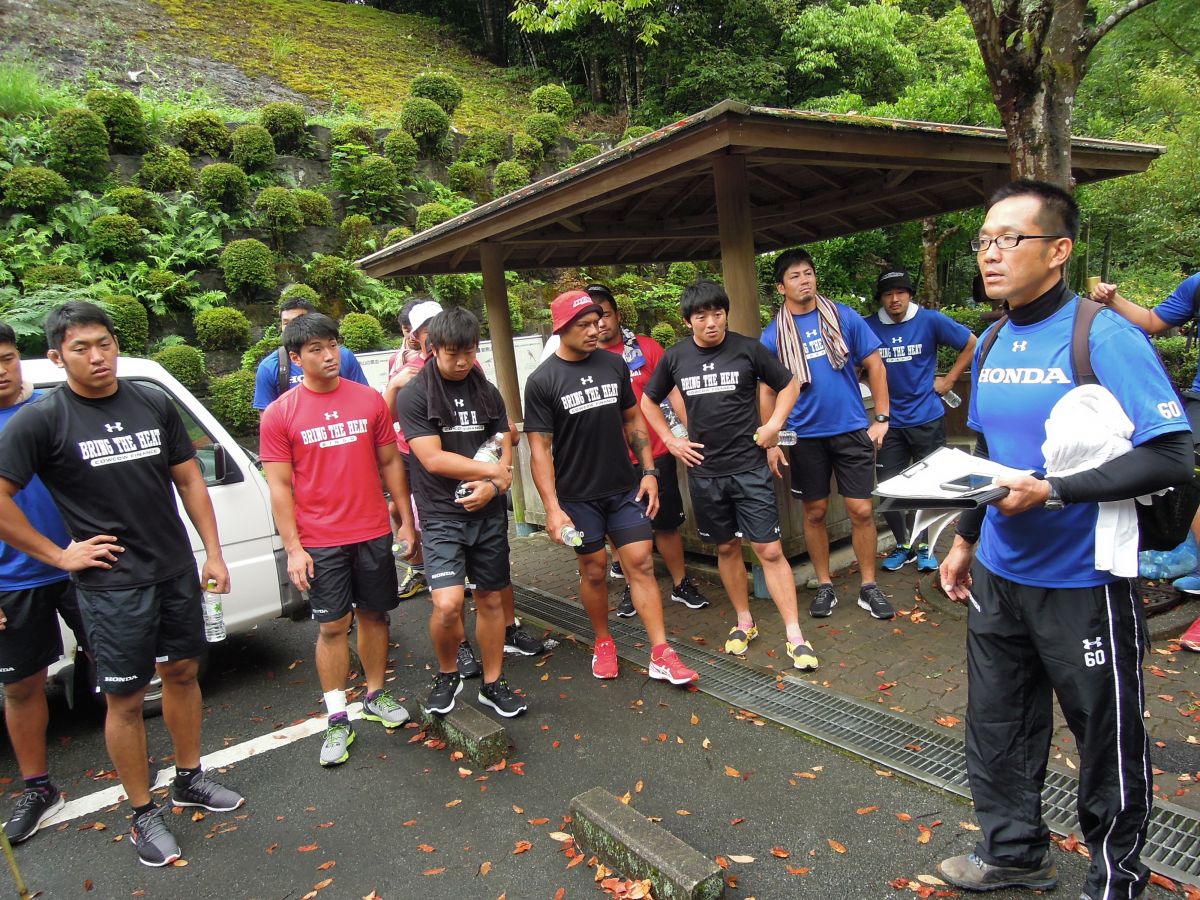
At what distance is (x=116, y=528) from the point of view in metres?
3.10

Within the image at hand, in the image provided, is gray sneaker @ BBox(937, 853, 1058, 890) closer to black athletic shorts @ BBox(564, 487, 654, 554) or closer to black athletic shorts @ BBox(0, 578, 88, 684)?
black athletic shorts @ BBox(564, 487, 654, 554)

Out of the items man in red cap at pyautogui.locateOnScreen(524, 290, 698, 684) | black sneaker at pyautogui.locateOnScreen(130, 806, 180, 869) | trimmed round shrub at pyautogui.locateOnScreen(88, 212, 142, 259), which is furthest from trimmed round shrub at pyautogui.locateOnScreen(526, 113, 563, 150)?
black sneaker at pyautogui.locateOnScreen(130, 806, 180, 869)

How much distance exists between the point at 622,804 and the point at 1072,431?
6.75 ft

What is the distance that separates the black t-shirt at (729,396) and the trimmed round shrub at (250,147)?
12990 mm

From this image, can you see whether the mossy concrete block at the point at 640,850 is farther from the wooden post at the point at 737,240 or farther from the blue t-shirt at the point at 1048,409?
the wooden post at the point at 737,240

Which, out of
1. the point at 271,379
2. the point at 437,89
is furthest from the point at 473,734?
the point at 437,89

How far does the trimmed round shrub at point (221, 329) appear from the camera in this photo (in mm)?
11438

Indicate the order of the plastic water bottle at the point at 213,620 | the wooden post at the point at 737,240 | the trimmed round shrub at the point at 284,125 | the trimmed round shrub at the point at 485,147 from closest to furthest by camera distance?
the plastic water bottle at the point at 213,620 < the wooden post at the point at 737,240 < the trimmed round shrub at the point at 284,125 < the trimmed round shrub at the point at 485,147

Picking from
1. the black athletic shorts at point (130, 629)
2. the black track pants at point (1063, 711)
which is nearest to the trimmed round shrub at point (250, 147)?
the black athletic shorts at point (130, 629)

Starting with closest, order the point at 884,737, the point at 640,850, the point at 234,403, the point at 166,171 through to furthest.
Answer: the point at 640,850
the point at 884,737
the point at 234,403
the point at 166,171

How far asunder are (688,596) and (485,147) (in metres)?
15.1

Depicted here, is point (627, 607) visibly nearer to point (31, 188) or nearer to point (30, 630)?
point (30, 630)

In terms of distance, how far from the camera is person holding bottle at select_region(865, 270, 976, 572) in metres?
5.34

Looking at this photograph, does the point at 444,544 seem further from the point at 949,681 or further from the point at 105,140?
the point at 105,140
